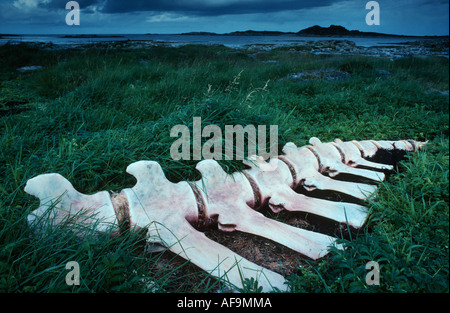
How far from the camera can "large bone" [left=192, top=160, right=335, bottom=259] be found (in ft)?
5.18

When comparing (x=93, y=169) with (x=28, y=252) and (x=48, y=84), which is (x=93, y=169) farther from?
(x=48, y=84)

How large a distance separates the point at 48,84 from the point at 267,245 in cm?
469

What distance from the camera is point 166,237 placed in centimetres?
155

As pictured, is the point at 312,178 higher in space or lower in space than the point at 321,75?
lower

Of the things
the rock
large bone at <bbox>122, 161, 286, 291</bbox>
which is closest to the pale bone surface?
large bone at <bbox>122, 161, 286, 291</bbox>

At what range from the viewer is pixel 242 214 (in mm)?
1772

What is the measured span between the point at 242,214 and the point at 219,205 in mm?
157

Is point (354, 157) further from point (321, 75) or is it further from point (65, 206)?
point (321, 75)

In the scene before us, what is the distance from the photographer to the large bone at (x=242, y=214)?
158 cm

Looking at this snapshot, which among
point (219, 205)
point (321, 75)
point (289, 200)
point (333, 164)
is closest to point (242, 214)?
point (219, 205)

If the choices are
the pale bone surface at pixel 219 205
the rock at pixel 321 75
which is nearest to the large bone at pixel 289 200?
the pale bone surface at pixel 219 205

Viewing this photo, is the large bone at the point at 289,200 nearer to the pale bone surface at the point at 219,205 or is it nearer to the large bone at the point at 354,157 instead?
the pale bone surface at the point at 219,205

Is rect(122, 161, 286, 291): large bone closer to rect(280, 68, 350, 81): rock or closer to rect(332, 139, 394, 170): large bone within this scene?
rect(332, 139, 394, 170): large bone

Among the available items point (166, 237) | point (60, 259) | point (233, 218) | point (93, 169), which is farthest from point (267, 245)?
point (93, 169)
